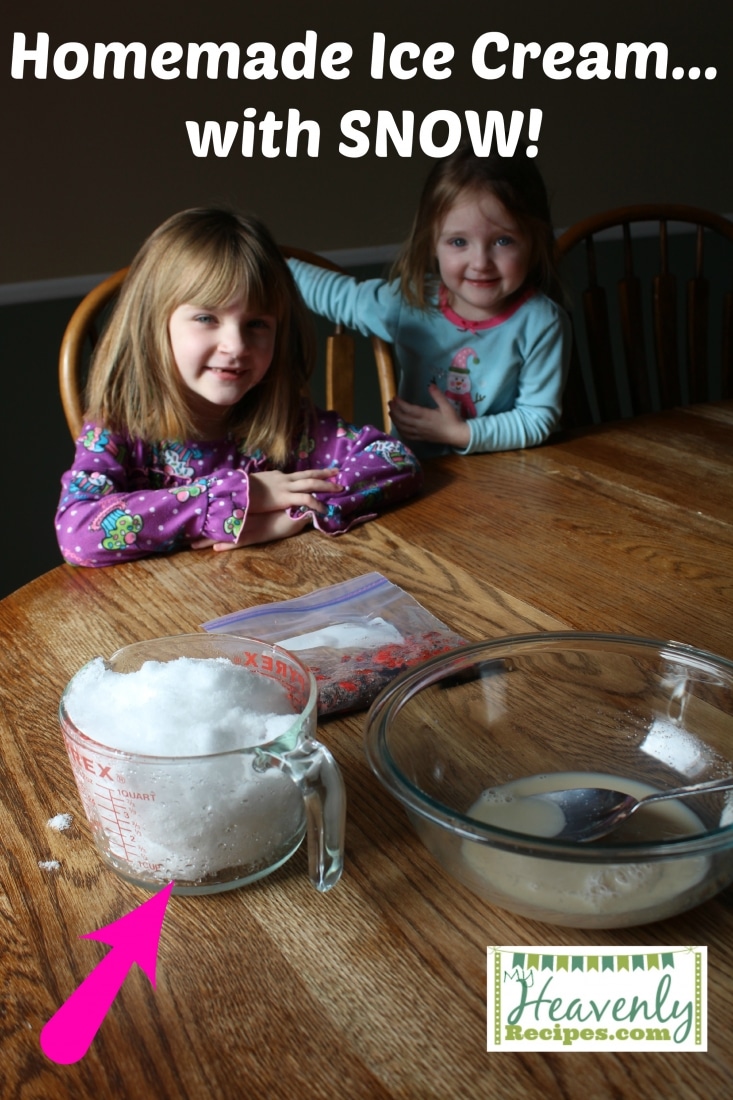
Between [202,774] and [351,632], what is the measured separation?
34 cm

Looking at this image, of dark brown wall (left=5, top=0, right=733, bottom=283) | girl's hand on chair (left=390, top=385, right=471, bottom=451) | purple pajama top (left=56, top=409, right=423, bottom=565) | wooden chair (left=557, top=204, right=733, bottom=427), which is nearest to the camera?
purple pajama top (left=56, top=409, right=423, bottom=565)

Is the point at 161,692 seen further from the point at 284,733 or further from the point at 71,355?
the point at 71,355

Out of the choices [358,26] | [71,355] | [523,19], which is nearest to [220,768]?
[71,355]

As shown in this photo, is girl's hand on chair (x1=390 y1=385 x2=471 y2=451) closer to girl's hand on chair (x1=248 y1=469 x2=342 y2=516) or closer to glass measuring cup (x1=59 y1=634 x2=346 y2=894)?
girl's hand on chair (x1=248 y1=469 x2=342 y2=516)

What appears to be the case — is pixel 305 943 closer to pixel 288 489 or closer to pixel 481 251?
pixel 288 489

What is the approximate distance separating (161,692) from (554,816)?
0.76ft

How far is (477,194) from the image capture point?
1476mm

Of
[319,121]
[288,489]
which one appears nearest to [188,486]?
[288,489]

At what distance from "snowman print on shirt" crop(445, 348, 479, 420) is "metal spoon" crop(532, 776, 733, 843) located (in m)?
1.04

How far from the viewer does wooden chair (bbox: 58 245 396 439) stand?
129 centimetres

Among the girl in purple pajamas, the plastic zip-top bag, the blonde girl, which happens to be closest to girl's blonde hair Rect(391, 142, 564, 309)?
the blonde girl

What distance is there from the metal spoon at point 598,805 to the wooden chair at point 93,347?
35.0 inches

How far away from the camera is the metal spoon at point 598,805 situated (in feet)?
1.87

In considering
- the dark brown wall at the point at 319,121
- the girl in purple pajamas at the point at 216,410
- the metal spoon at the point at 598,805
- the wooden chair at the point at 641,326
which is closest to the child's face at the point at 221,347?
the girl in purple pajamas at the point at 216,410
